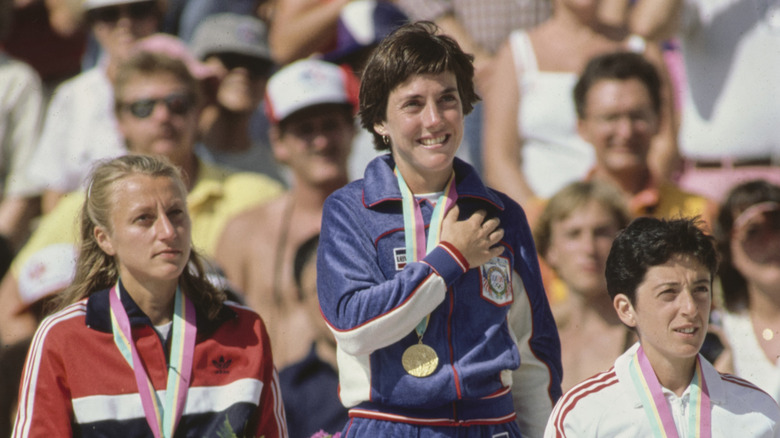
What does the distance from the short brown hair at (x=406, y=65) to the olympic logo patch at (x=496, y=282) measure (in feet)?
1.74

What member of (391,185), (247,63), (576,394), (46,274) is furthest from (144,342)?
(247,63)

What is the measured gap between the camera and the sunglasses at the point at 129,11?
25.6ft

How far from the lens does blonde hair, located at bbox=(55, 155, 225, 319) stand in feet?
14.2

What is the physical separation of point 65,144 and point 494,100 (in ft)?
9.17

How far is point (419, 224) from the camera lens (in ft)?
12.2

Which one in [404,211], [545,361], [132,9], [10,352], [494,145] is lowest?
[10,352]

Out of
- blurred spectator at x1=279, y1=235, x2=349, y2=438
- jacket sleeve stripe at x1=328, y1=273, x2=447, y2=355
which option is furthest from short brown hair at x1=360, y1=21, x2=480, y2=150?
blurred spectator at x1=279, y1=235, x2=349, y2=438

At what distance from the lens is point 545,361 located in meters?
3.94

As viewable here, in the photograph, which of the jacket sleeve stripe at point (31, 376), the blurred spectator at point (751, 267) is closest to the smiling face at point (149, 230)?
the jacket sleeve stripe at point (31, 376)

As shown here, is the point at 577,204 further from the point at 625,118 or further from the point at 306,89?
the point at 306,89

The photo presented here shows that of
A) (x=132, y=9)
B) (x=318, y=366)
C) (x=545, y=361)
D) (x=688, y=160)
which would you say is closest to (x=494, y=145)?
(x=688, y=160)

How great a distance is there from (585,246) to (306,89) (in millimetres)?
1929

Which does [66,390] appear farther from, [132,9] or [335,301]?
[132,9]

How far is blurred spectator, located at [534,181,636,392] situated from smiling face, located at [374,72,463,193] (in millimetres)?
2105
